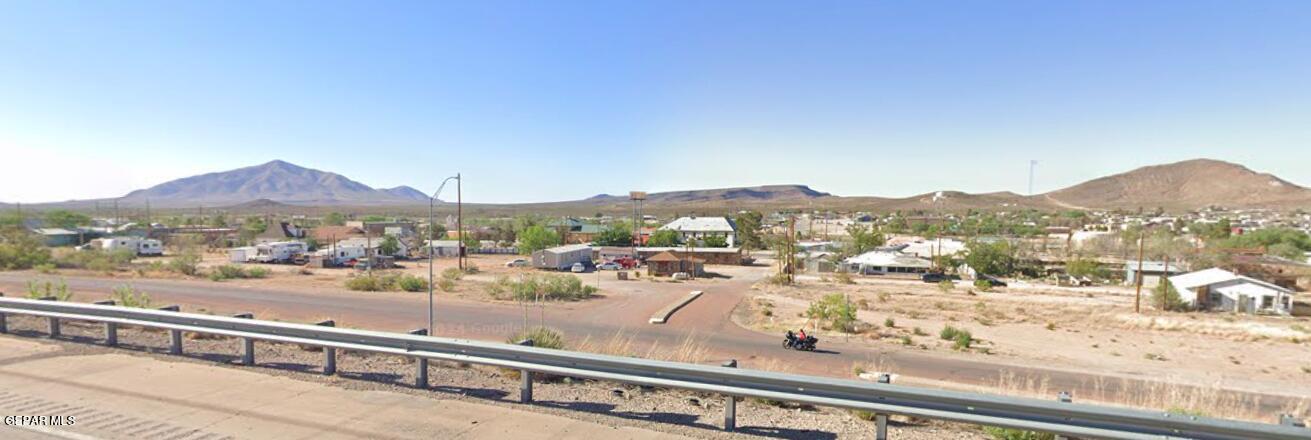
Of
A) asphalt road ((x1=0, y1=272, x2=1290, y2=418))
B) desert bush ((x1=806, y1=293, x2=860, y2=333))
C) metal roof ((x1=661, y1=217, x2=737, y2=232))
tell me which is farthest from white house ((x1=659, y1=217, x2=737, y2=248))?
desert bush ((x1=806, y1=293, x2=860, y2=333))

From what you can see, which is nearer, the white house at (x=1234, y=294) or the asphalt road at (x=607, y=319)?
the asphalt road at (x=607, y=319)

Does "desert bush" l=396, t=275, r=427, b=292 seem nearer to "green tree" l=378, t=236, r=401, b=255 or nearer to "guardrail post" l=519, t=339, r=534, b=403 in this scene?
"green tree" l=378, t=236, r=401, b=255

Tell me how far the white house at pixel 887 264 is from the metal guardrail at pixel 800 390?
52.4 meters

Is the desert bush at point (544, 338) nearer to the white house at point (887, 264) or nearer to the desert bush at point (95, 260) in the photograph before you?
the white house at point (887, 264)

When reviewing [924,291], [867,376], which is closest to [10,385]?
[867,376]

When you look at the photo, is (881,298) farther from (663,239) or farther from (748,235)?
(748,235)

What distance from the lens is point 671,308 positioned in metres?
32.4

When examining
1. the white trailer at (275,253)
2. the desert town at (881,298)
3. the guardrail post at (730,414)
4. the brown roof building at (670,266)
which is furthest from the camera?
the white trailer at (275,253)

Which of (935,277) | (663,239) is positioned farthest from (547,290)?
(663,239)

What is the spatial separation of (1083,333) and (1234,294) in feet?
53.5

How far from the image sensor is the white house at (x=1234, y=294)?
117ft

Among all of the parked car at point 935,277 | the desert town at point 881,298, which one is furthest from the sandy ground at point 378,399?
the parked car at point 935,277

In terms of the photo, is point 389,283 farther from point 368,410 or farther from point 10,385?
point 368,410

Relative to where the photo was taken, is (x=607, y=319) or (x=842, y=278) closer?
(x=607, y=319)
